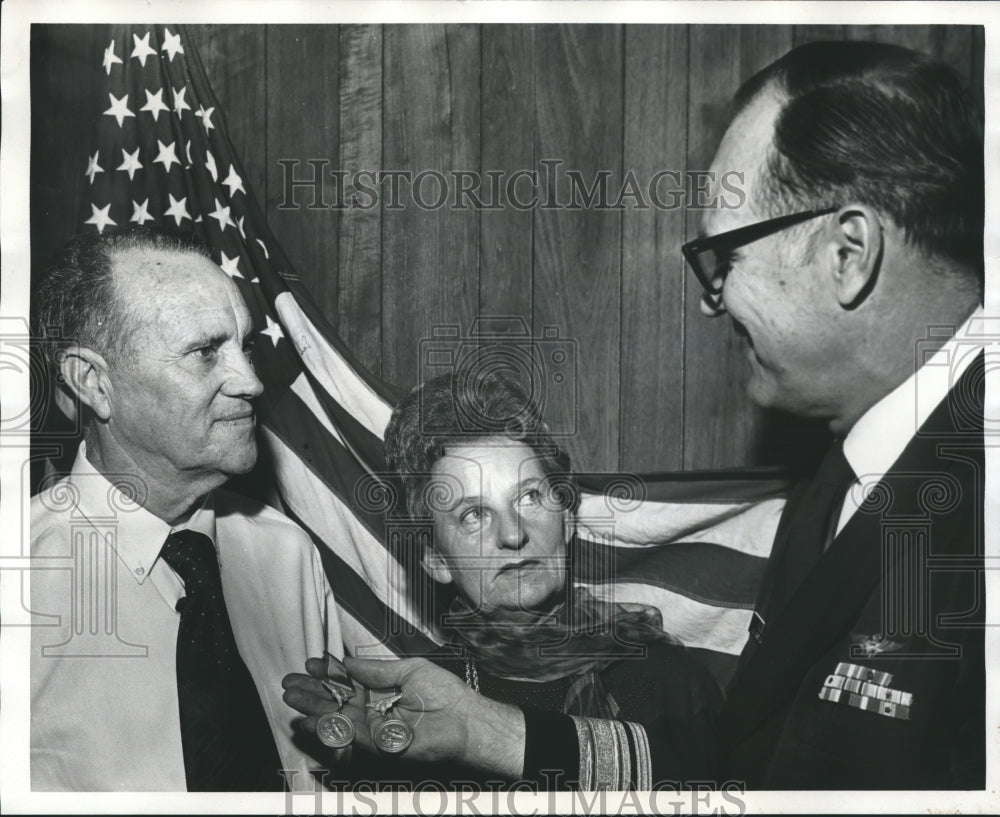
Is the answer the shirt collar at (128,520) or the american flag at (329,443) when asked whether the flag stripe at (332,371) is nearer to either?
the american flag at (329,443)

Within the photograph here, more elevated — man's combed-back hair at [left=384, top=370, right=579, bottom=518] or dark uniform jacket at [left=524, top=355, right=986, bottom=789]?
man's combed-back hair at [left=384, top=370, right=579, bottom=518]

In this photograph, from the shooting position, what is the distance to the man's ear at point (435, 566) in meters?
2.28

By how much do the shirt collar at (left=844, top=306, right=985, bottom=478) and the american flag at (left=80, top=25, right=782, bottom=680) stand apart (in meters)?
0.22

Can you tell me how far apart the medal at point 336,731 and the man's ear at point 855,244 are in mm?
1452

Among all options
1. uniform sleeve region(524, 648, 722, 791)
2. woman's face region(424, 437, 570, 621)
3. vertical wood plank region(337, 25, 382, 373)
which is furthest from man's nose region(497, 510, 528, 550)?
vertical wood plank region(337, 25, 382, 373)

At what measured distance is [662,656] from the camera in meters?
2.29

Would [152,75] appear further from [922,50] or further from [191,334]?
[922,50]

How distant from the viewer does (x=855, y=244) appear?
2.22 m

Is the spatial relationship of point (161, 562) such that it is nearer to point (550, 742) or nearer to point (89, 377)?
point (89, 377)

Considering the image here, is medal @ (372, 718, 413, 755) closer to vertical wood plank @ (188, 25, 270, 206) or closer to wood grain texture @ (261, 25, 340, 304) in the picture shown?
wood grain texture @ (261, 25, 340, 304)

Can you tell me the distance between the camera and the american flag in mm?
2303

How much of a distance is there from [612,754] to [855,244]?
1.25 metres

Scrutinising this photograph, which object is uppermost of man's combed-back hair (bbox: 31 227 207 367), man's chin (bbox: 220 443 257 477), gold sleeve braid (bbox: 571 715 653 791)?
man's combed-back hair (bbox: 31 227 207 367)

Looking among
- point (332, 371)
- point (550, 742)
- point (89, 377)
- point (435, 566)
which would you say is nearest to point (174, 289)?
point (89, 377)
